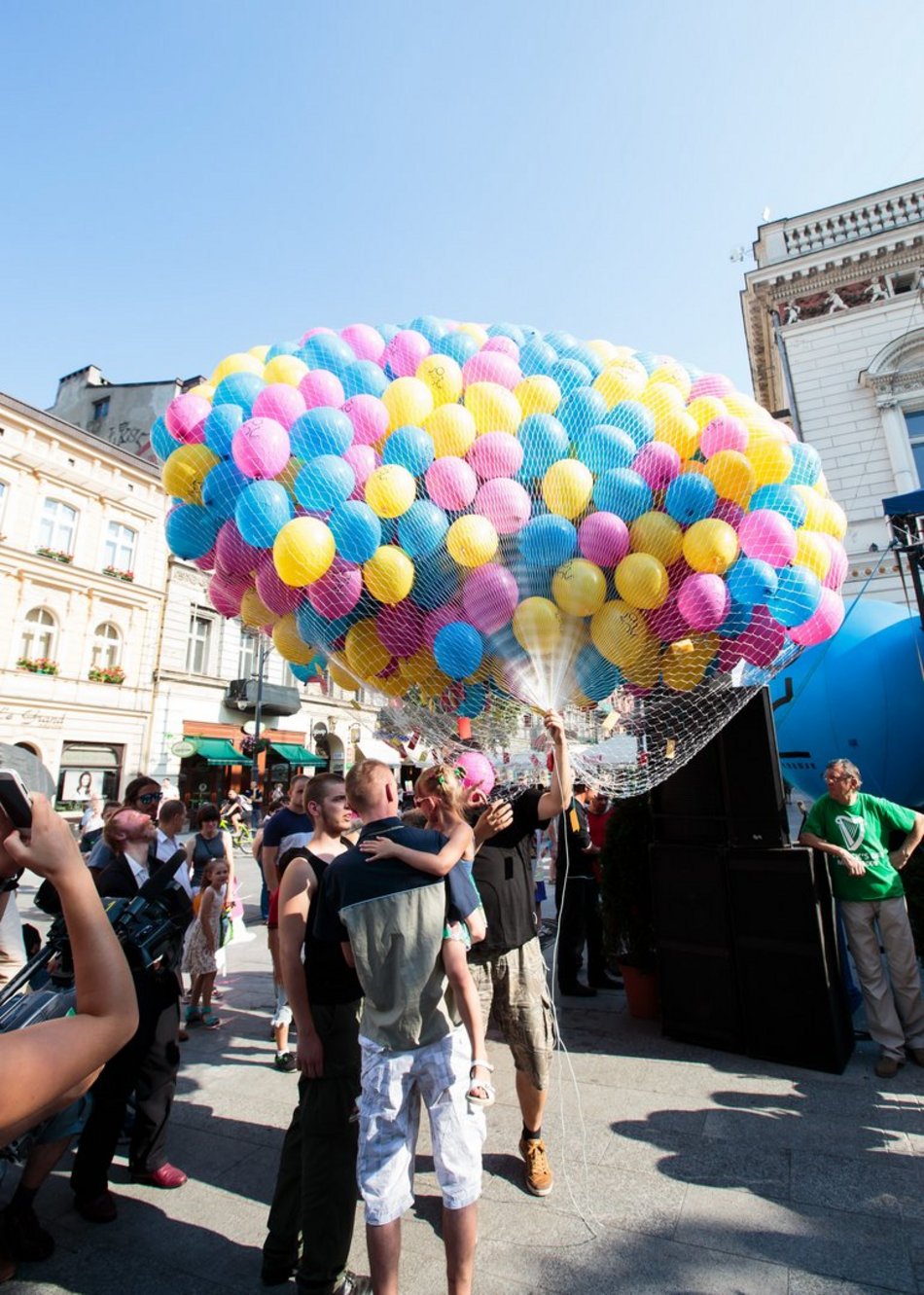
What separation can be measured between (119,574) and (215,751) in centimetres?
670

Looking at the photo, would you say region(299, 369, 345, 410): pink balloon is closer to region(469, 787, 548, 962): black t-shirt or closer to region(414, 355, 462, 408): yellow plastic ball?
region(414, 355, 462, 408): yellow plastic ball

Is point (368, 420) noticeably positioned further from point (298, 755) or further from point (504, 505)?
point (298, 755)

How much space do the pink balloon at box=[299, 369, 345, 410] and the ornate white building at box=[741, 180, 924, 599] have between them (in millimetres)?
11405

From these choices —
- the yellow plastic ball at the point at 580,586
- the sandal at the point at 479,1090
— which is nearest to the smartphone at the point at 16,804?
the sandal at the point at 479,1090

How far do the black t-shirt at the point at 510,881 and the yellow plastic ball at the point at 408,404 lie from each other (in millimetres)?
2139

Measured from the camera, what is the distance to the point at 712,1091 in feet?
11.5

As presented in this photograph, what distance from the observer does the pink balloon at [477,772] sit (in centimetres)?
355

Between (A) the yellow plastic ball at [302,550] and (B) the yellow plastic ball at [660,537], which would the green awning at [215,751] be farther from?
(B) the yellow plastic ball at [660,537]

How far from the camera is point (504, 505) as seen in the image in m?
3.37

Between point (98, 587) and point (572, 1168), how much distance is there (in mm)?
21689

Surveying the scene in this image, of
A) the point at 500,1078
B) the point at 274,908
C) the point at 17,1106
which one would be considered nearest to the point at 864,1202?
the point at 500,1078

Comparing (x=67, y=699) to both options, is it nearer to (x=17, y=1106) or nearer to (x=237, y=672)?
(x=237, y=672)

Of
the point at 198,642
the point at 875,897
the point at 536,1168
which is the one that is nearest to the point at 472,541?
the point at 536,1168

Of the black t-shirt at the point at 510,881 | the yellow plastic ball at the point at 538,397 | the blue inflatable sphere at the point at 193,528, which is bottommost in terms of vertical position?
the black t-shirt at the point at 510,881
